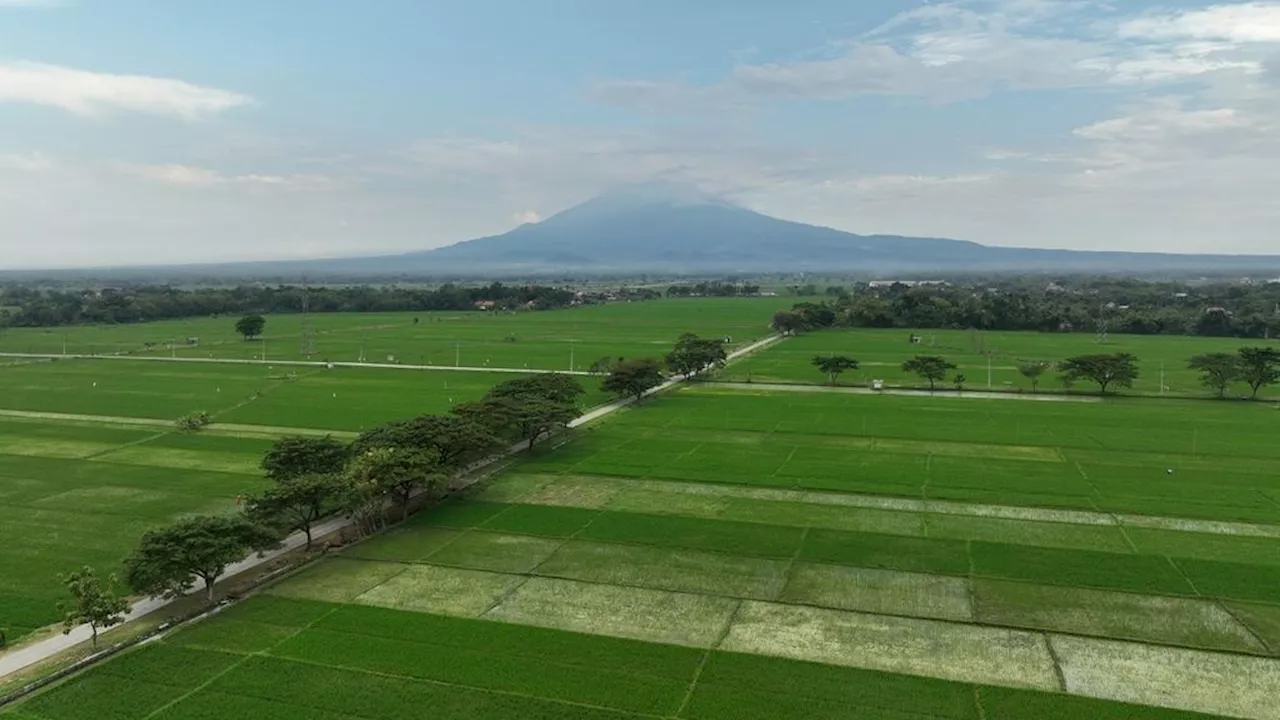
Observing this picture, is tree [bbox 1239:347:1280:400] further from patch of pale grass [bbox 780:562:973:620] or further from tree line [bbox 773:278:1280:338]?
tree line [bbox 773:278:1280:338]


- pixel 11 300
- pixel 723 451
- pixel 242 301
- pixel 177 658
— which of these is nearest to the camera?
pixel 177 658

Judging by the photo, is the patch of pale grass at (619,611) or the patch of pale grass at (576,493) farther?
the patch of pale grass at (576,493)

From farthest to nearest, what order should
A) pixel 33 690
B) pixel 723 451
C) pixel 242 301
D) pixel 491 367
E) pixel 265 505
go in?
pixel 242 301
pixel 491 367
pixel 723 451
pixel 265 505
pixel 33 690

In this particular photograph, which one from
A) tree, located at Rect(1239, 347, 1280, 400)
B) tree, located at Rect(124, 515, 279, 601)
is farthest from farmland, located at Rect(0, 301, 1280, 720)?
tree, located at Rect(1239, 347, 1280, 400)

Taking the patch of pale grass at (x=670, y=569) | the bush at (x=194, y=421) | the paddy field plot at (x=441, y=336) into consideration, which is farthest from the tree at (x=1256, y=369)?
the bush at (x=194, y=421)

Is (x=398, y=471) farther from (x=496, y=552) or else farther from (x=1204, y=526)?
(x=1204, y=526)

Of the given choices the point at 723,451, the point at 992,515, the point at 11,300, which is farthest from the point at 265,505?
the point at 11,300

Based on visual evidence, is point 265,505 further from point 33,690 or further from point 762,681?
point 762,681

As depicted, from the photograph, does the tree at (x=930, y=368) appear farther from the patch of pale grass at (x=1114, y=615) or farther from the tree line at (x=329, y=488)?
the patch of pale grass at (x=1114, y=615)
